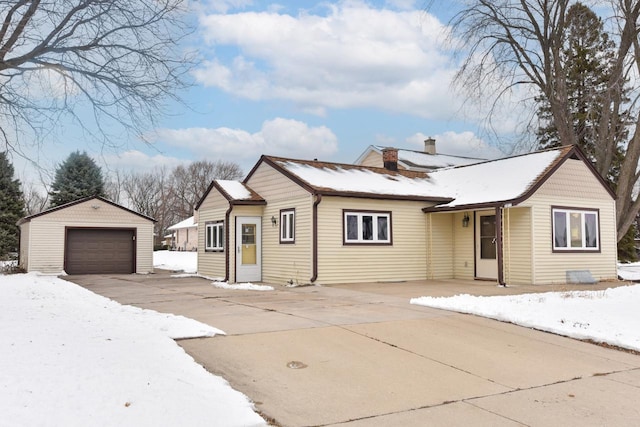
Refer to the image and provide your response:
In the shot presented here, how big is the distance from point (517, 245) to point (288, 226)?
7.03m

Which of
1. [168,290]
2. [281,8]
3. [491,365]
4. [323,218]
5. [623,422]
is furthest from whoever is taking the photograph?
[323,218]

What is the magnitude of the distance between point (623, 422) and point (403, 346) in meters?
2.97

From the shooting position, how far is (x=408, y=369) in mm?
6113

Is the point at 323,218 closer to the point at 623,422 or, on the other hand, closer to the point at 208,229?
the point at 208,229

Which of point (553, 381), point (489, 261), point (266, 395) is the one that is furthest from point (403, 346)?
point (489, 261)

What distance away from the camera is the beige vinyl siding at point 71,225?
2283 cm

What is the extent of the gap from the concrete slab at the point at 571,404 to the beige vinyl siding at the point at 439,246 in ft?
38.8

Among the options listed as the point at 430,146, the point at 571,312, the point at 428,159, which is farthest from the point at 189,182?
the point at 571,312

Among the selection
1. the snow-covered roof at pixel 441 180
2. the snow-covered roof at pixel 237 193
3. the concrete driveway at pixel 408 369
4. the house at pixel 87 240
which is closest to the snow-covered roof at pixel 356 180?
the snow-covered roof at pixel 441 180

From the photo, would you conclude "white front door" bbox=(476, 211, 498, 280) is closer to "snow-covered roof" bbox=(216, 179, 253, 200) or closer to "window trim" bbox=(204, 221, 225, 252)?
"snow-covered roof" bbox=(216, 179, 253, 200)

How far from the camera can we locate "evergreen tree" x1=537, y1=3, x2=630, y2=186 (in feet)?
71.8

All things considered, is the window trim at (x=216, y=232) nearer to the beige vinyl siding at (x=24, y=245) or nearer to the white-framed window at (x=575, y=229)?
the beige vinyl siding at (x=24, y=245)

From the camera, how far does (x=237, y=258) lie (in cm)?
1762

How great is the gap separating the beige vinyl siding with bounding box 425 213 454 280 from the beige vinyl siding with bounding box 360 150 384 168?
44.1 ft
